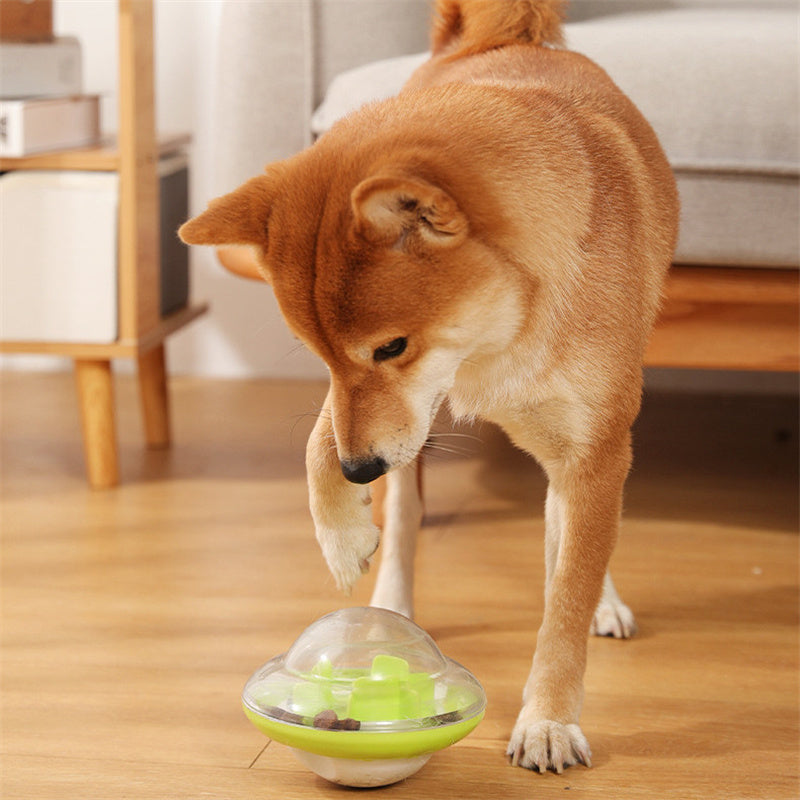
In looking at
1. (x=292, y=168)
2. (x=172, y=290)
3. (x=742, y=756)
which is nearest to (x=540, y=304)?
(x=292, y=168)

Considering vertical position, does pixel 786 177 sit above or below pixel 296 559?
above

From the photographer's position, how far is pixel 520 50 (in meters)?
1.43

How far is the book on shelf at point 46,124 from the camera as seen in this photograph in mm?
2031

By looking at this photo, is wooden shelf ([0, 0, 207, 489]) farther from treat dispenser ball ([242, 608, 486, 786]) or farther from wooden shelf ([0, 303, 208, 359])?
treat dispenser ball ([242, 608, 486, 786])

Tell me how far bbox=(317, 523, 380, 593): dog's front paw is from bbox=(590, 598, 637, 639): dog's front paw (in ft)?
1.25

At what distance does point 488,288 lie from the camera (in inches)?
41.8

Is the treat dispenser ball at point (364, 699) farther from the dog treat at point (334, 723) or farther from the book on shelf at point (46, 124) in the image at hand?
the book on shelf at point (46, 124)

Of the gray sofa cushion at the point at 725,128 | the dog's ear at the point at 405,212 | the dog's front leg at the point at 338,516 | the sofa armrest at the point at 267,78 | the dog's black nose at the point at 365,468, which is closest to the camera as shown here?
the dog's ear at the point at 405,212

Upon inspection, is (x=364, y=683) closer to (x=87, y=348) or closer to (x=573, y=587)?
(x=573, y=587)

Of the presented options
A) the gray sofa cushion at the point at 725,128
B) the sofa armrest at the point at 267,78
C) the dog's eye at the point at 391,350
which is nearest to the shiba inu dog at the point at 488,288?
the dog's eye at the point at 391,350

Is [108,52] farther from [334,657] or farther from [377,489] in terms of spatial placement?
[334,657]

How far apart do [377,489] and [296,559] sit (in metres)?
0.25

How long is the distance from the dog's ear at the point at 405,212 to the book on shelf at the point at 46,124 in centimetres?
125

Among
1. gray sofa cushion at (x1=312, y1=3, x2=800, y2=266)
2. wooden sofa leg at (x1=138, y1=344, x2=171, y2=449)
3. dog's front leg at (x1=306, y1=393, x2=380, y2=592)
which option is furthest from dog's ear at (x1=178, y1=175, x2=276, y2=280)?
wooden sofa leg at (x1=138, y1=344, x2=171, y2=449)
